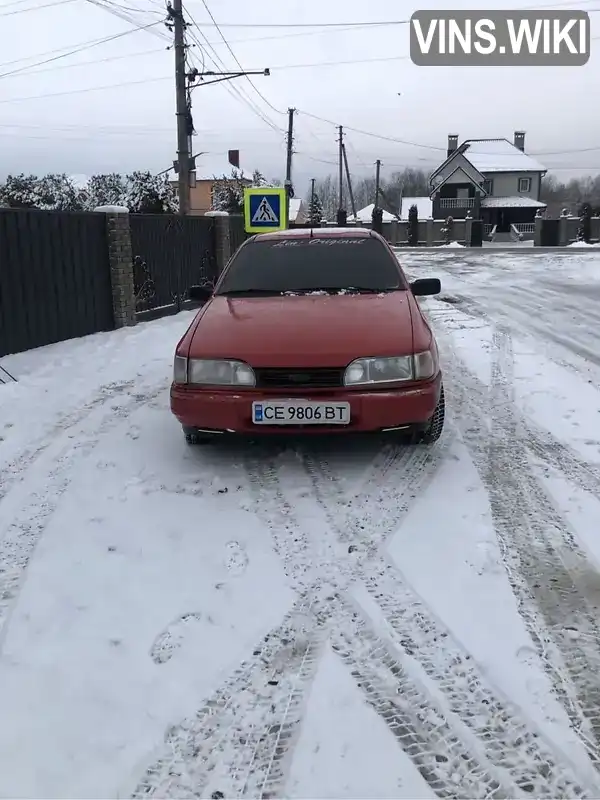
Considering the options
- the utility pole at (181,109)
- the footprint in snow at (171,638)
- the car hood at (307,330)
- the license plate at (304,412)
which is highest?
the utility pole at (181,109)

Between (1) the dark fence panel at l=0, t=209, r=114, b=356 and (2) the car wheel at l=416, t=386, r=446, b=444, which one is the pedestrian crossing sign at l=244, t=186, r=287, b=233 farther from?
(2) the car wheel at l=416, t=386, r=446, b=444

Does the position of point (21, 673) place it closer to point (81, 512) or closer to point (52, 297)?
point (81, 512)

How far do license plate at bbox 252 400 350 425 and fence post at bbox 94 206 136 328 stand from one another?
659cm

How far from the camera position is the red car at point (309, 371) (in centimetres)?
377

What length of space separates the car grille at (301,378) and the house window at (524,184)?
5861 centimetres

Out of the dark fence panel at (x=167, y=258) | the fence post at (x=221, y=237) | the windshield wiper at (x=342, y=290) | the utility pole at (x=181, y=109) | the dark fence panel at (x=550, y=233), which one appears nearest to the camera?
the windshield wiper at (x=342, y=290)

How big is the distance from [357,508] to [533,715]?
1619 millimetres

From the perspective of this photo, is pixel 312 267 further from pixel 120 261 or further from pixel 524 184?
pixel 524 184

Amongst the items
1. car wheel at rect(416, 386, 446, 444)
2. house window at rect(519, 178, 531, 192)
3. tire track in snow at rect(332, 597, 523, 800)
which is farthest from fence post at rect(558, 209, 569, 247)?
tire track in snow at rect(332, 597, 523, 800)

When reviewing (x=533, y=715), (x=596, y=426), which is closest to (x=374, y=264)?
(x=596, y=426)

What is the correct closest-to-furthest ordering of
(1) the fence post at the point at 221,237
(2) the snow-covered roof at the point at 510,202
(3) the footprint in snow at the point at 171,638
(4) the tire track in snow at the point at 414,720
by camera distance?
(4) the tire track in snow at the point at 414,720
(3) the footprint in snow at the point at 171,638
(1) the fence post at the point at 221,237
(2) the snow-covered roof at the point at 510,202

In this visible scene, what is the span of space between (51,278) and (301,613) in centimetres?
682

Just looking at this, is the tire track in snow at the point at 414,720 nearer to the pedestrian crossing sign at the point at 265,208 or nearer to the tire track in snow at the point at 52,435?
A: the tire track in snow at the point at 52,435

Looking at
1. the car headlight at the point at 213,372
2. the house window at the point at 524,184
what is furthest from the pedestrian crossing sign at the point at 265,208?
the house window at the point at 524,184
